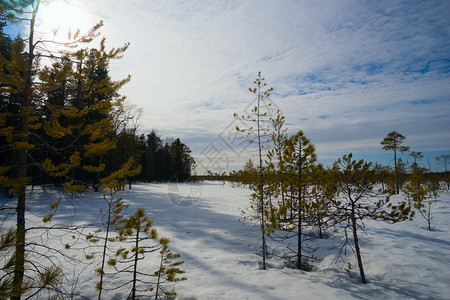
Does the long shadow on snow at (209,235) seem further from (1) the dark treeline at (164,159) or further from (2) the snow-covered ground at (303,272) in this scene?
(1) the dark treeline at (164,159)

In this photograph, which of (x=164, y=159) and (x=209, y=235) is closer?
(x=209, y=235)

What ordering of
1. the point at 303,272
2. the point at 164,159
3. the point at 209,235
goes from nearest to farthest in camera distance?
the point at 303,272 → the point at 209,235 → the point at 164,159

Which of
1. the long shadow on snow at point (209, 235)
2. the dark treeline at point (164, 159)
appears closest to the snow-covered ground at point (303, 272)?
the long shadow on snow at point (209, 235)

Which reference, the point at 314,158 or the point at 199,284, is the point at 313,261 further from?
the point at 199,284

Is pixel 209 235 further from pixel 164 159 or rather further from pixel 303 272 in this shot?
pixel 164 159

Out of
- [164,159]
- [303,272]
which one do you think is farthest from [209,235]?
[164,159]

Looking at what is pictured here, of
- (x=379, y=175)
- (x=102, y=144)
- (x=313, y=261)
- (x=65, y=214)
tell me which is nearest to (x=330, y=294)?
(x=313, y=261)

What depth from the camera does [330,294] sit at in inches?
157

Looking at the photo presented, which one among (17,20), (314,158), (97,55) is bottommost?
(314,158)

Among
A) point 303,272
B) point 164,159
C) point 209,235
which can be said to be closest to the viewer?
point 303,272

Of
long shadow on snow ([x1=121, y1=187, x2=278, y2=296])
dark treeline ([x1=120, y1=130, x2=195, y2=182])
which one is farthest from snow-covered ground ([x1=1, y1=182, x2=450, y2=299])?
dark treeline ([x1=120, y1=130, x2=195, y2=182])

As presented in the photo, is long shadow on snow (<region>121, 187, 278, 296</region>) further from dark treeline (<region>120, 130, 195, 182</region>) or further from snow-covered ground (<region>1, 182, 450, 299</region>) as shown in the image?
dark treeline (<region>120, 130, 195, 182</region>)

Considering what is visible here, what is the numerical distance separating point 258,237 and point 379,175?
210 inches

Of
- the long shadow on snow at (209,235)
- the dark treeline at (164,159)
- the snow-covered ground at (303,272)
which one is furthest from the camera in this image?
the dark treeline at (164,159)
